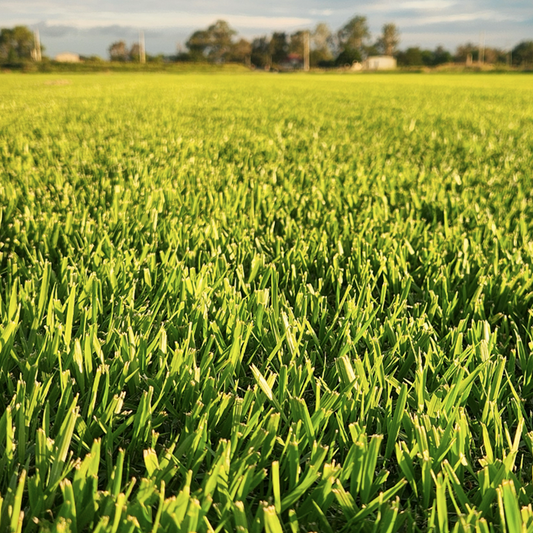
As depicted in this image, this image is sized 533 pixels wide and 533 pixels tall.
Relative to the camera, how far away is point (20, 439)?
2.68 feet

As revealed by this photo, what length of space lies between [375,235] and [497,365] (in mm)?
903

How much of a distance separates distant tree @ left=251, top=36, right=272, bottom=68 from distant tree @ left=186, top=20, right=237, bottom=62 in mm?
5519

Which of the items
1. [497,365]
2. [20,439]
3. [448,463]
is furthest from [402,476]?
[20,439]

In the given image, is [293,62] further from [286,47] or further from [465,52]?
[465,52]

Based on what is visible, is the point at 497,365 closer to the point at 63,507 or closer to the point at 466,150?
the point at 63,507

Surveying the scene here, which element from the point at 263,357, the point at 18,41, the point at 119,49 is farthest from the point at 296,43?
the point at 263,357

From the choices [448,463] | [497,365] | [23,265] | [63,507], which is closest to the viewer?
[63,507]

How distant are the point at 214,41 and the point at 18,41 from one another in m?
38.3

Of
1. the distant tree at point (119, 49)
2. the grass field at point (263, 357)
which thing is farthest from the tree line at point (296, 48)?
the grass field at point (263, 357)

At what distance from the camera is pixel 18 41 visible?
84.3 meters

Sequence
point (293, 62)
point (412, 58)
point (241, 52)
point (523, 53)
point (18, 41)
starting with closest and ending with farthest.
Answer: point (523, 53)
point (18, 41)
point (412, 58)
point (293, 62)
point (241, 52)

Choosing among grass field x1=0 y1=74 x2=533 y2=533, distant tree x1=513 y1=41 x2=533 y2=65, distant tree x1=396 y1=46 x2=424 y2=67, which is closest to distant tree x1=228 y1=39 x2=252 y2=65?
distant tree x1=396 y1=46 x2=424 y2=67

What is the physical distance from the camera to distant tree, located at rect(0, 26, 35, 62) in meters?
83.7

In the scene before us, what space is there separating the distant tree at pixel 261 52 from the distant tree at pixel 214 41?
5.52 meters
